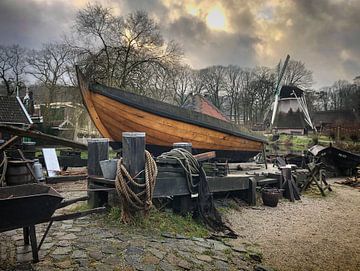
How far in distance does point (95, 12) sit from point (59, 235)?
777 inches

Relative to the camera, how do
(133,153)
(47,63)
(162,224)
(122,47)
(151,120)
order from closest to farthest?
(133,153) < (162,224) < (151,120) < (122,47) < (47,63)

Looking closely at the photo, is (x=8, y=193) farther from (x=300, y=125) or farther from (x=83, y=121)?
(x=300, y=125)

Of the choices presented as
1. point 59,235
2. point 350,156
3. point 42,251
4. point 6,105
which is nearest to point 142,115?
point 59,235

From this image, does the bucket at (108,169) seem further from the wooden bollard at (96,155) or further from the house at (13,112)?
the house at (13,112)

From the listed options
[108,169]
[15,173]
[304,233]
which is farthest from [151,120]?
[304,233]

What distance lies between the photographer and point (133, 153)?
4395mm

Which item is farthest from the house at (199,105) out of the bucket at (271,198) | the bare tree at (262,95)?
the bare tree at (262,95)

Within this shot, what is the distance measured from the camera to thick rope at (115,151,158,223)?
165 inches

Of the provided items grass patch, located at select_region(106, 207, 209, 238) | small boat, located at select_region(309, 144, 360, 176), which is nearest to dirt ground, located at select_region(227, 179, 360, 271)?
grass patch, located at select_region(106, 207, 209, 238)

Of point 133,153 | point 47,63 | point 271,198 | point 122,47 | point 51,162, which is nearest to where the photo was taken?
point 133,153

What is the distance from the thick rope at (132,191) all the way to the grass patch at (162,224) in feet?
0.44

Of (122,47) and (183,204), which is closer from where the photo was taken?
(183,204)

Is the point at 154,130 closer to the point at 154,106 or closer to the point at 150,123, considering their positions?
the point at 150,123

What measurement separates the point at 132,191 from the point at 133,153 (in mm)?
552
